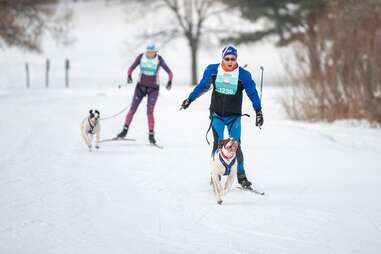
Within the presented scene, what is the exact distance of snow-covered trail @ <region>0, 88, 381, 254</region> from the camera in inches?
263

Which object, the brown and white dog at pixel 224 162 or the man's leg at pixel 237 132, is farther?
the man's leg at pixel 237 132

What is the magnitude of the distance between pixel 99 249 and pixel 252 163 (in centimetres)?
563

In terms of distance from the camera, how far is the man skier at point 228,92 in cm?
867

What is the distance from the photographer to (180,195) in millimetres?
8758

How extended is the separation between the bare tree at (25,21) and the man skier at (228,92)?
16712 mm

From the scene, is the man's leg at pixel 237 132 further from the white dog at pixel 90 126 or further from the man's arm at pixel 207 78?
the white dog at pixel 90 126

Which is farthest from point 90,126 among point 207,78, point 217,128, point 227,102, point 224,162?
point 224,162

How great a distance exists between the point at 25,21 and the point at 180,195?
18.5 m

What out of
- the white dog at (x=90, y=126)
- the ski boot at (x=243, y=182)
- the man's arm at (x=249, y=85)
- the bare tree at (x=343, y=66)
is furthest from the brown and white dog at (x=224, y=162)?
the bare tree at (x=343, y=66)

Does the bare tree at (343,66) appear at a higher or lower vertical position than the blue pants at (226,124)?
higher

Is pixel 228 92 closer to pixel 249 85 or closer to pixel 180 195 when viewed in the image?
pixel 249 85

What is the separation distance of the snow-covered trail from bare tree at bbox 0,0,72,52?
30.6 ft

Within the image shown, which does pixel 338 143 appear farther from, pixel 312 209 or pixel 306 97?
pixel 312 209

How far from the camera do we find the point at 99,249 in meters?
6.34
